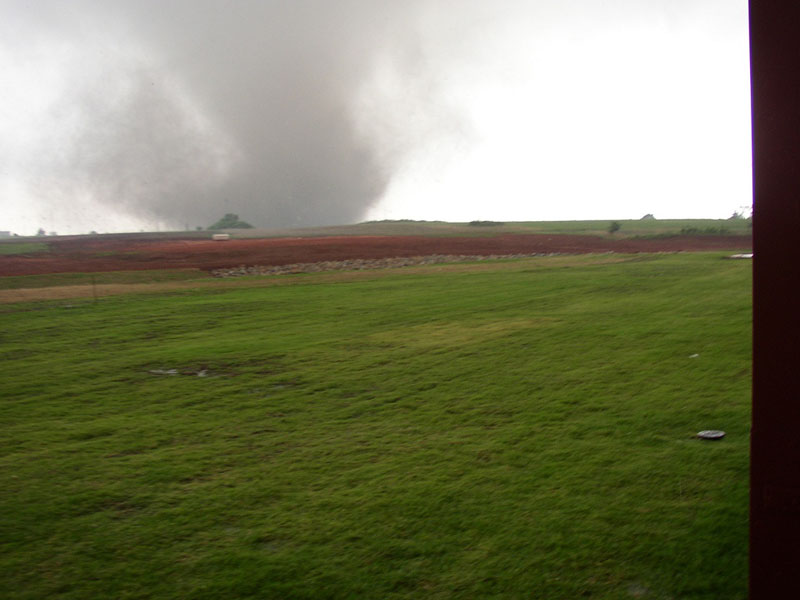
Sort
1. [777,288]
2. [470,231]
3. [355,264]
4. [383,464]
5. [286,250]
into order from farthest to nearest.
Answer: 1. [470,231]
2. [286,250]
3. [355,264]
4. [383,464]
5. [777,288]

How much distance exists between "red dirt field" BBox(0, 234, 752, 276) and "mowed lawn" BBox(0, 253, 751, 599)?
753 inches

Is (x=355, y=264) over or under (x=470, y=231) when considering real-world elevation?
under

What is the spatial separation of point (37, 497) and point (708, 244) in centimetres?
3977

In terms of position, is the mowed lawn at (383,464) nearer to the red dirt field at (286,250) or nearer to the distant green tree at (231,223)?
the red dirt field at (286,250)

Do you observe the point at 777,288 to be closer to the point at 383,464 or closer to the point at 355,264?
the point at 383,464

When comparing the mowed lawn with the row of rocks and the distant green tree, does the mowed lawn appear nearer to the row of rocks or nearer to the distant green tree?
the row of rocks

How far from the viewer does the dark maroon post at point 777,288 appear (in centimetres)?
255

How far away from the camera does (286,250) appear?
120ft

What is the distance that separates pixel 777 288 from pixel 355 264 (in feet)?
96.5

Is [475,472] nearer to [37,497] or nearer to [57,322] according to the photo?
[37,497]

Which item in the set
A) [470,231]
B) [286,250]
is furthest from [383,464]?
[470,231]

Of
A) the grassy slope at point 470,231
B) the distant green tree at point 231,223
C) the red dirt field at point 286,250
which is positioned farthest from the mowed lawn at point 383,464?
the distant green tree at point 231,223

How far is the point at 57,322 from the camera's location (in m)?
15.3

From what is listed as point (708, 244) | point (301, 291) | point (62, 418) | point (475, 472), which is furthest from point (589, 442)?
point (708, 244)
